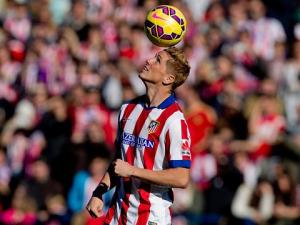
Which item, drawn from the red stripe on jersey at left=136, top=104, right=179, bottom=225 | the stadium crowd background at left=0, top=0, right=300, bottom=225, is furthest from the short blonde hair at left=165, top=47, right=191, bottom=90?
the stadium crowd background at left=0, top=0, right=300, bottom=225

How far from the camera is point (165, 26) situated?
24.5 ft

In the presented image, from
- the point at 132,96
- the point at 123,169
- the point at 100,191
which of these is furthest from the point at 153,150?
the point at 132,96

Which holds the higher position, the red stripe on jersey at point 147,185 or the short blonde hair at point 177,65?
the short blonde hair at point 177,65

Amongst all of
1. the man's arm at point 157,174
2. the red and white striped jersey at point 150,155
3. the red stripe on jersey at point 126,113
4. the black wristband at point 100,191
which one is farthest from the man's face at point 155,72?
the black wristband at point 100,191

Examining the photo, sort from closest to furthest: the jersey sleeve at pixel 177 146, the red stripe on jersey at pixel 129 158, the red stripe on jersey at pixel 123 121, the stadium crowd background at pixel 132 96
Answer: the jersey sleeve at pixel 177 146
the red stripe on jersey at pixel 129 158
the red stripe on jersey at pixel 123 121
the stadium crowd background at pixel 132 96

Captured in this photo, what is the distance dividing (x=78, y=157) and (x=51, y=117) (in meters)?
1.52

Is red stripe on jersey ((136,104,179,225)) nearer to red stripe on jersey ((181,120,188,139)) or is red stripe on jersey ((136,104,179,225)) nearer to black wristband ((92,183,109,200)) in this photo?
red stripe on jersey ((181,120,188,139))

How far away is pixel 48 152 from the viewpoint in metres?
14.2

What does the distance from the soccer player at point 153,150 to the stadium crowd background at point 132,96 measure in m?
4.13

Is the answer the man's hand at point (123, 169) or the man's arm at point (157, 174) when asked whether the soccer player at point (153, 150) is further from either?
the man's hand at point (123, 169)

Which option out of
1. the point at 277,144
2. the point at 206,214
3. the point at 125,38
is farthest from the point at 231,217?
the point at 125,38

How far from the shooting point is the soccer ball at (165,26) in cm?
747

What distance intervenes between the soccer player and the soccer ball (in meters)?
0.20

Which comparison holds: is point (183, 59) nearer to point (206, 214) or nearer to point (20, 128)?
point (206, 214)
